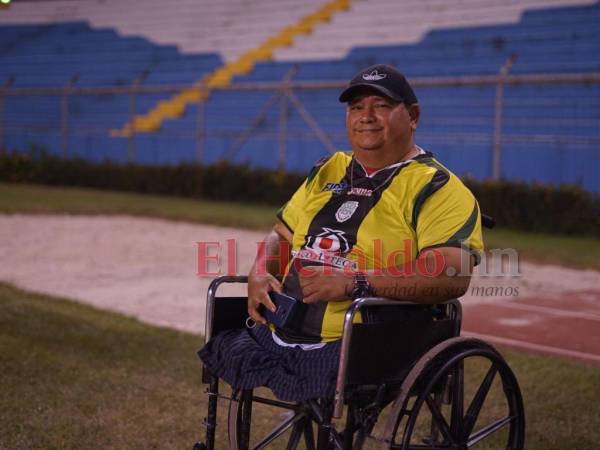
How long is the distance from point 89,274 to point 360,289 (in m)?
6.19

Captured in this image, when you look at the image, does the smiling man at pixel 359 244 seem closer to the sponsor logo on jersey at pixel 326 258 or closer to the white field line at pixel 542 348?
the sponsor logo on jersey at pixel 326 258

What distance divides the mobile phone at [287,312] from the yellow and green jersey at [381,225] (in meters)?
0.02

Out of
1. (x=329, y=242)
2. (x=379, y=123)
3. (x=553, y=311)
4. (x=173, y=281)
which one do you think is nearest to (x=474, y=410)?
(x=329, y=242)

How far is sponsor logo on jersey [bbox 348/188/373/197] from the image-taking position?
304 cm

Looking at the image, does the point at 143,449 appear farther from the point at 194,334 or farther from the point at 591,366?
the point at 591,366

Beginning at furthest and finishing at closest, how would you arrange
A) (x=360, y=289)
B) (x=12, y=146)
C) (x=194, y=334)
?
(x=12, y=146)
(x=194, y=334)
(x=360, y=289)

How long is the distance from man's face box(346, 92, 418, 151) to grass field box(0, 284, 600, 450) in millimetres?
1681

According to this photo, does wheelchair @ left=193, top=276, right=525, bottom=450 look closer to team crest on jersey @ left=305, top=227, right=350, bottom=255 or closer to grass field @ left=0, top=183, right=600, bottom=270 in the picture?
team crest on jersey @ left=305, top=227, right=350, bottom=255

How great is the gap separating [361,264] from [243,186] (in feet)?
45.0

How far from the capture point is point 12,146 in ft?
80.7

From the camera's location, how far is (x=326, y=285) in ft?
9.50

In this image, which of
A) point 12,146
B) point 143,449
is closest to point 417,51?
point 12,146

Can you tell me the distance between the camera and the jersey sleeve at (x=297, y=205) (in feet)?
10.6

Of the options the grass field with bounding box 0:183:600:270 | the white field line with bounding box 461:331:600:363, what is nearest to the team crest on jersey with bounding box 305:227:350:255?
the white field line with bounding box 461:331:600:363
